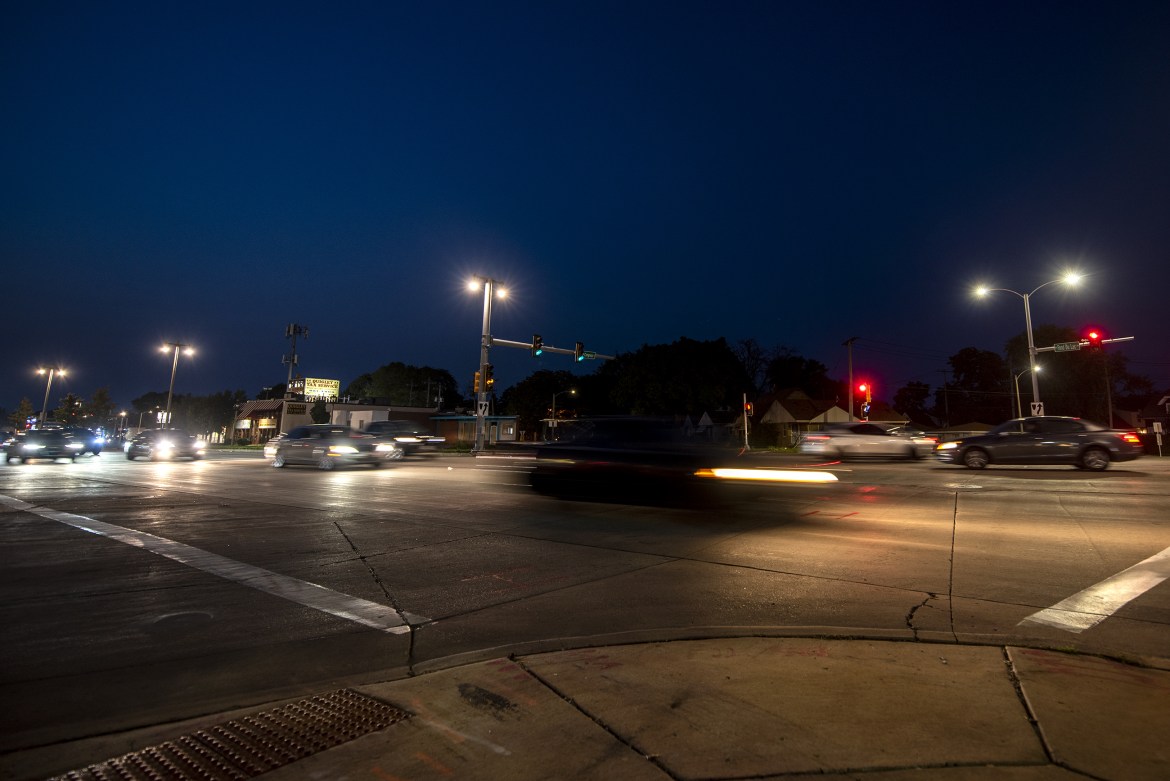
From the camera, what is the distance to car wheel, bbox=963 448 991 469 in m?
18.3

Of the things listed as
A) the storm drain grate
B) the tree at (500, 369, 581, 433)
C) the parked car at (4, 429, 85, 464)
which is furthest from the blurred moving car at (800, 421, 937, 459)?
the tree at (500, 369, 581, 433)

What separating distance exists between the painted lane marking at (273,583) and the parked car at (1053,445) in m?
19.3

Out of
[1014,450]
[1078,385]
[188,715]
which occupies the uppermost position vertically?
[1078,385]

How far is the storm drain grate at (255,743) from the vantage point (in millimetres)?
2416

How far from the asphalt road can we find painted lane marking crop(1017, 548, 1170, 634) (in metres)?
0.03

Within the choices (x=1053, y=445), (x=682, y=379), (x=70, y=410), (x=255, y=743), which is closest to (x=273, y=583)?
(x=255, y=743)

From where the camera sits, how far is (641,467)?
1028 centimetres

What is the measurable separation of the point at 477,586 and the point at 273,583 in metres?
1.92

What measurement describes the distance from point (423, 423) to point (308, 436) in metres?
49.4

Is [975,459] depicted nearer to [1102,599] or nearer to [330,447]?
[1102,599]

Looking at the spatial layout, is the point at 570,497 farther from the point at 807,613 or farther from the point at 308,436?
the point at 308,436

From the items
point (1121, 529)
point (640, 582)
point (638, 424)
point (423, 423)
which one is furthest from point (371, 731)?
point (423, 423)

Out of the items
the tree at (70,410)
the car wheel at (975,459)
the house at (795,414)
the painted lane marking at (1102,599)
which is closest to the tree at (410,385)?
the tree at (70,410)

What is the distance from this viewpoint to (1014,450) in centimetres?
1758
